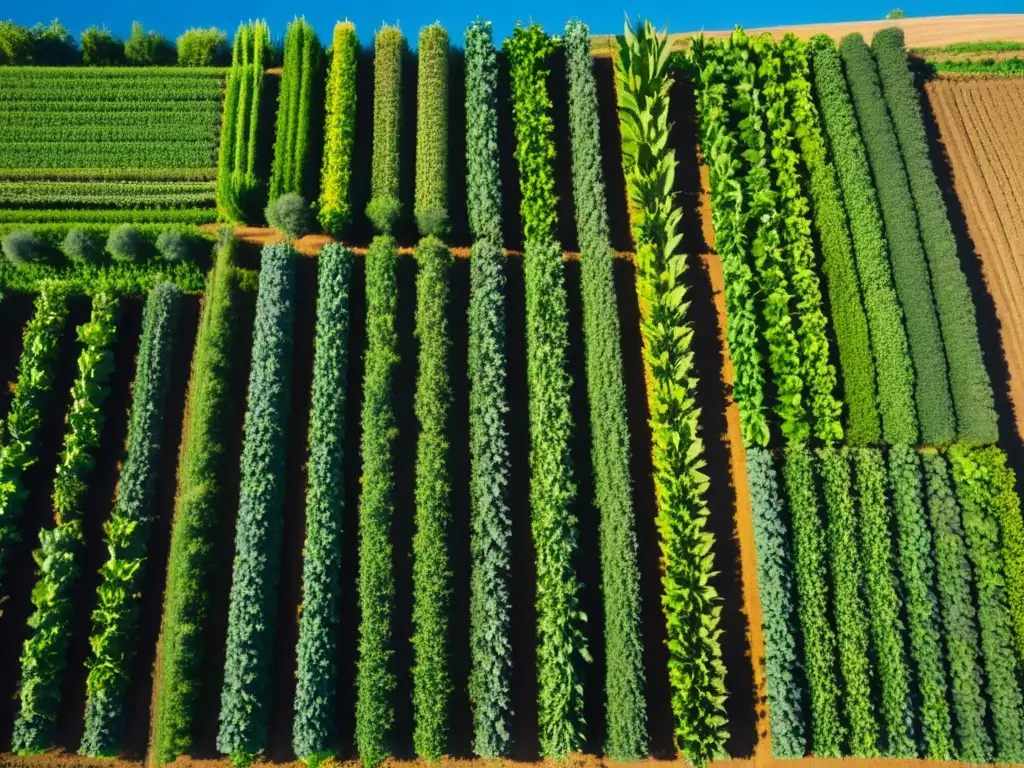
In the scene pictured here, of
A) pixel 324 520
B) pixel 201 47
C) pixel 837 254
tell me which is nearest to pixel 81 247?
pixel 201 47

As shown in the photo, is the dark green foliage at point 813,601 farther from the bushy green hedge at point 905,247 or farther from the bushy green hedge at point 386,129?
the bushy green hedge at point 386,129

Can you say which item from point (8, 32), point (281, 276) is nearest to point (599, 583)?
point (281, 276)

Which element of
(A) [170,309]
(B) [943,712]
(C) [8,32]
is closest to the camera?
(B) [943,712]

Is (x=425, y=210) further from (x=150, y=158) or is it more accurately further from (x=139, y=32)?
(x=139, y=32)

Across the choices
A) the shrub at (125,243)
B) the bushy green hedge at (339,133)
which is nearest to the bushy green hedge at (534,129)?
the bushy green hedge at (339,133)

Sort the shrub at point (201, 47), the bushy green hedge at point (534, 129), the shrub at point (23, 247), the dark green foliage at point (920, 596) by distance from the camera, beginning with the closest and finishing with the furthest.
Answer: the dark green foliage at point (920, 596)
the shrub at point (23, 247)
the bushy green hedge at point (534, 129)
the shrub at point (201, 47)

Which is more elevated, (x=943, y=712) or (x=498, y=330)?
(x=498, y=330)
